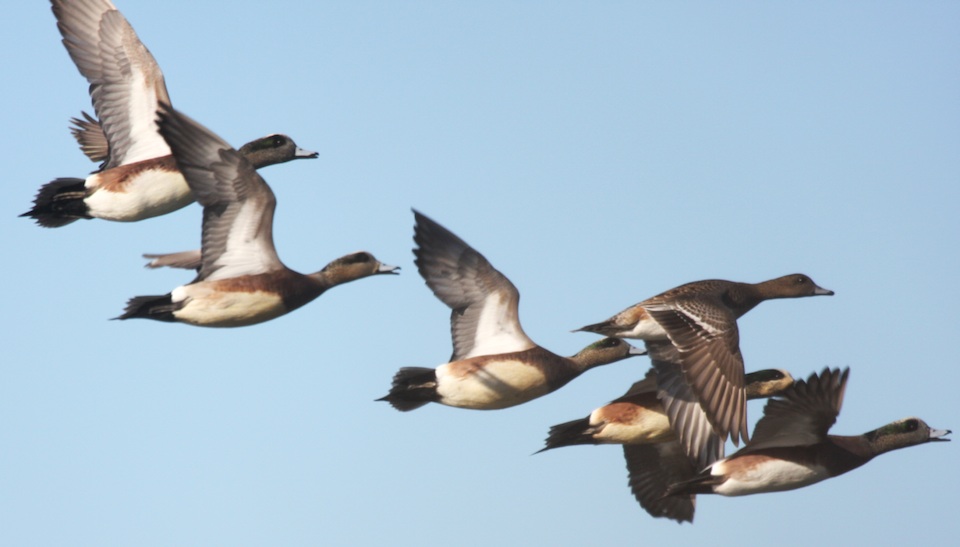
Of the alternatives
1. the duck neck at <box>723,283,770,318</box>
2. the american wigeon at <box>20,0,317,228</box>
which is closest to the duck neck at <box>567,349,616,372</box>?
the duck neck at <box>723,283,770,318</box>

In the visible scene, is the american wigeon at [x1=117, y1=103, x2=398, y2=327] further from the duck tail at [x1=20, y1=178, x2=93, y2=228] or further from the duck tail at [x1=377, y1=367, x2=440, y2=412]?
the duck tail at [x1=20, y1=178, x2=93, y2=228]

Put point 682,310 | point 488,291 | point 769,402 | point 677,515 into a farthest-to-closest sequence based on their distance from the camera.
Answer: point 677,515 < point 488,291 < point 682,310 < point 769,402

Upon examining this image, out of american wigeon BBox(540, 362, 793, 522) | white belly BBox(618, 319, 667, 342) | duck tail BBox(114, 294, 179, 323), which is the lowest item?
american wigeon BBox(540, 362, 793, 522)

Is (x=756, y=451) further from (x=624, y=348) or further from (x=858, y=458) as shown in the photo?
(x=624, y=348)

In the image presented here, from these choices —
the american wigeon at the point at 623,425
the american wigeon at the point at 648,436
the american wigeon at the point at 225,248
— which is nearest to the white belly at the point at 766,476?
the american wigeon at the point at 648,436

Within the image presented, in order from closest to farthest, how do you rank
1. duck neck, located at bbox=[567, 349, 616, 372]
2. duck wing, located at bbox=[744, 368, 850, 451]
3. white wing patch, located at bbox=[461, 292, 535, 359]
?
1. duck wing, located at bbox=[744, 368, 850, 451]
2. white wing patch, located at bbox=[461, 292, 535, 359]
3. duck neck, located at bbox=[567, 349, 616, 372]

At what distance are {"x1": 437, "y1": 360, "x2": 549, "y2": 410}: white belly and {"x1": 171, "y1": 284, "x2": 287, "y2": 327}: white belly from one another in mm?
2163

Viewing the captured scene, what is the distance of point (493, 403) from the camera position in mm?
16391

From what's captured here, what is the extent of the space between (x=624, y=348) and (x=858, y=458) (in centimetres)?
334

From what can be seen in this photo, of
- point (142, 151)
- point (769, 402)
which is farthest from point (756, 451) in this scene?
point (142, 151)

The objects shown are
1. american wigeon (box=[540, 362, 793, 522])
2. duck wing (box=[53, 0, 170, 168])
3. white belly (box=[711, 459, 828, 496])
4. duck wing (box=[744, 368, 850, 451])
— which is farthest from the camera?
duck wing (box=[53, 0, 170, 168])

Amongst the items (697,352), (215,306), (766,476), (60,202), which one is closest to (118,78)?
(60,202)

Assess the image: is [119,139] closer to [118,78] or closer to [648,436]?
[118,78]

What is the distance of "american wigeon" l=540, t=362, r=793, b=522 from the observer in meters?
16.2
